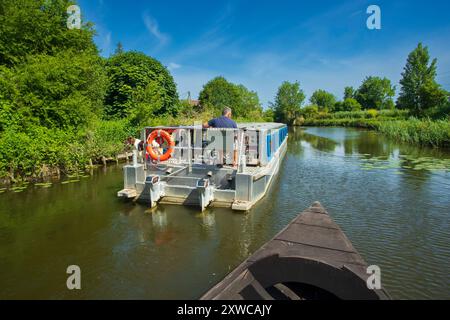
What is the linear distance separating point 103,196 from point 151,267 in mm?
4750

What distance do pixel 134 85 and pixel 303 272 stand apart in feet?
67.1

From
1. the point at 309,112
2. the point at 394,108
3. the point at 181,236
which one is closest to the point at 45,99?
the point at 181,236

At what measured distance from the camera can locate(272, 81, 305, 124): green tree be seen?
70.2 m

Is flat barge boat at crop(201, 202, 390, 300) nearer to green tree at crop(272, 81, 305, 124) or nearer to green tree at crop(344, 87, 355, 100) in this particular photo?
green tree at crop(272, 81, 305, 124)

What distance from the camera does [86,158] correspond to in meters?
12.0

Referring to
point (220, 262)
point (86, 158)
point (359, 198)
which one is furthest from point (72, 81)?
point (359, 198)

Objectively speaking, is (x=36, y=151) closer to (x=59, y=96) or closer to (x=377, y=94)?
(x=59, y=96)

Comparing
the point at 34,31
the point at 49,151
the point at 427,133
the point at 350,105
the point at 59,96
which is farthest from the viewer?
the point at 350,105

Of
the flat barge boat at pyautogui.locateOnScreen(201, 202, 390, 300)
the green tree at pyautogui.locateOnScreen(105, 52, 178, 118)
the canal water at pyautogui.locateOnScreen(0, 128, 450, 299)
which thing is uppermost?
the green tree at pyautogui.locateOnScreen(105, 52, 178, 118)

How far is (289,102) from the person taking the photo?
234 feet

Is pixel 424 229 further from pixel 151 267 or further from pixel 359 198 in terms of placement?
pixel 151 267

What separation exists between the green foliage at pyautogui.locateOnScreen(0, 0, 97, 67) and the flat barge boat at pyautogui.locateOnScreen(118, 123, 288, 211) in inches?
278

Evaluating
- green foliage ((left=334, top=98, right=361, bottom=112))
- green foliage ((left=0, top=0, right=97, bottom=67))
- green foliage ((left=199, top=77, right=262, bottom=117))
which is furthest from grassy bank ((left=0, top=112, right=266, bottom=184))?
green foliage ((left=334, top=98, right=361, bottom=112))

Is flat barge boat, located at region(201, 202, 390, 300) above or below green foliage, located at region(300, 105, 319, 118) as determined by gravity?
below
